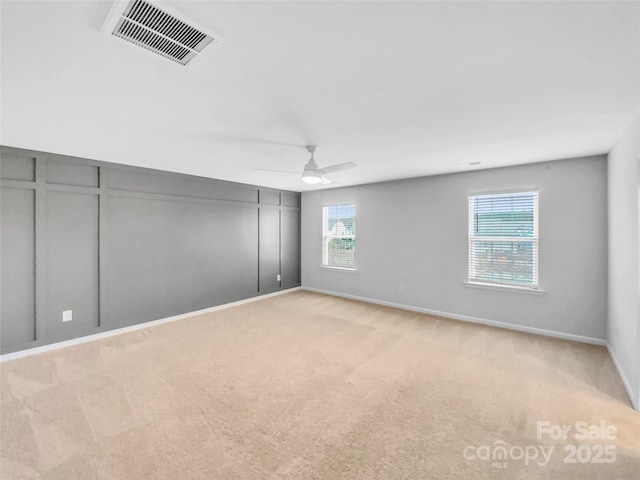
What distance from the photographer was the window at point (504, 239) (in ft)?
12.8

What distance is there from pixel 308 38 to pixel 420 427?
8.57 ft

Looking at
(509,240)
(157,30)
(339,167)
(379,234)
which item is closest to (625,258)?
(509,240)

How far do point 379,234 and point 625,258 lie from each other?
3.35 meters

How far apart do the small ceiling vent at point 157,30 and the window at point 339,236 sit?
4.71 metres

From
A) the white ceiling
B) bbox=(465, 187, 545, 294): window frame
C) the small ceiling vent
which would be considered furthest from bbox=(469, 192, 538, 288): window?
the small ceiling vent

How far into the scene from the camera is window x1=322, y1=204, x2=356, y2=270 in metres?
6.01

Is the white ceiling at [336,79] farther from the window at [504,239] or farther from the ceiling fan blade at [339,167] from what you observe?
the window at [504,239]

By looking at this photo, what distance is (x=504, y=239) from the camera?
4102 millimetres

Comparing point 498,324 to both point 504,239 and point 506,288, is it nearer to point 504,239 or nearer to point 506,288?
point 506,288

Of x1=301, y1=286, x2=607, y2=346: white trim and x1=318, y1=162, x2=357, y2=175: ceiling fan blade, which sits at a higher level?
x1=318, y1=162, x2=357, y2=175: ceiling fan blade

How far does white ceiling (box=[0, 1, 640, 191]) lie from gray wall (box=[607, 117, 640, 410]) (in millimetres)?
293

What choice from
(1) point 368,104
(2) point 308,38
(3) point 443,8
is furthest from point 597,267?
(2) point 308,38

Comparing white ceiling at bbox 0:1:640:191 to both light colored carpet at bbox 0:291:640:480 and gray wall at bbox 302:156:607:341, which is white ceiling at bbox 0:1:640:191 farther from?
light colored carpet at bbox 0:291:640:480

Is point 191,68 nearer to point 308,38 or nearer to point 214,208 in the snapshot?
point 308,38
